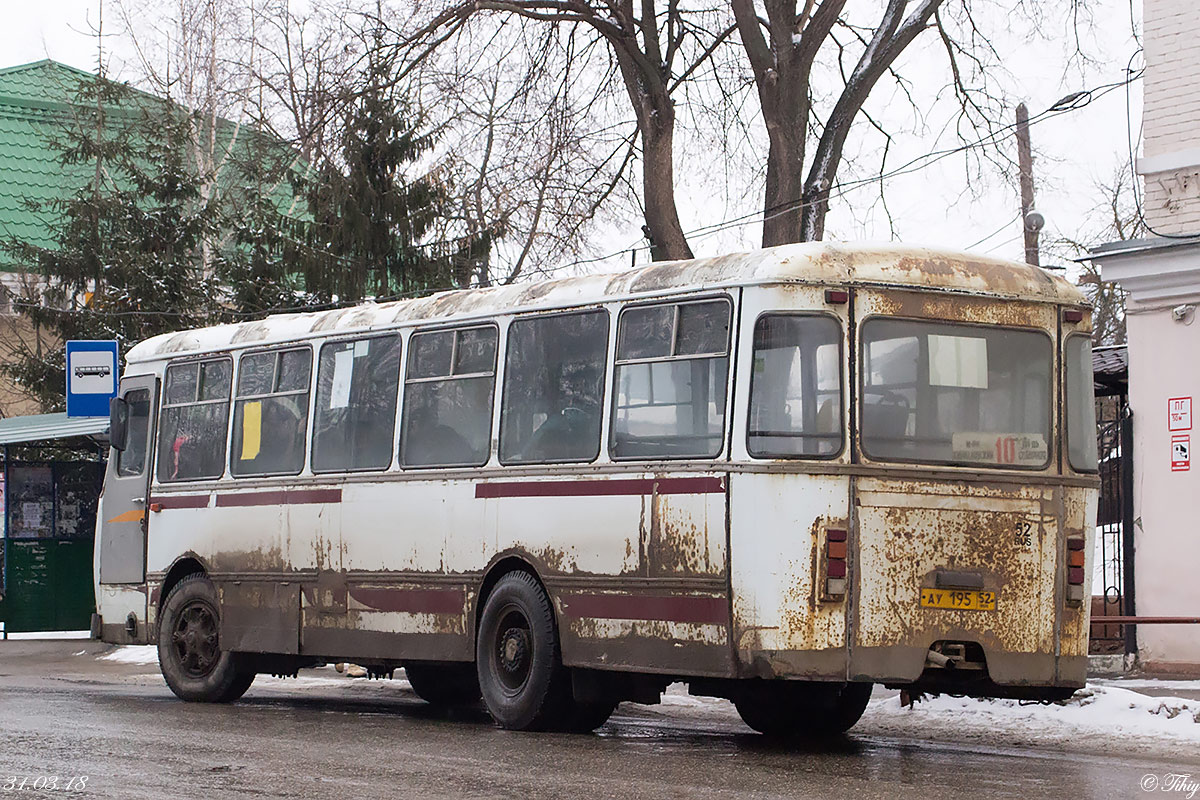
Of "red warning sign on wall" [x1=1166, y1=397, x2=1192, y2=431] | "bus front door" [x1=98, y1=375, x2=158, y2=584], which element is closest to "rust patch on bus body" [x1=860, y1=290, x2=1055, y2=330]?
"red warning sign on wall" [x1=1166, y1=397, x2=1192, y2=431]

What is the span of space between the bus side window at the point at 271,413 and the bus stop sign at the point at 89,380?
6.29m

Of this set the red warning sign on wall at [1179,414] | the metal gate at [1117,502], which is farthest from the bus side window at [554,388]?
the red warning sign on wall at [1179,414]

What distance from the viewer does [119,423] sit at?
54.4ft

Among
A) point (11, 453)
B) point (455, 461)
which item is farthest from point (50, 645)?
point (455, 461)

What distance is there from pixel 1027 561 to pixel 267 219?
1943 centimetres

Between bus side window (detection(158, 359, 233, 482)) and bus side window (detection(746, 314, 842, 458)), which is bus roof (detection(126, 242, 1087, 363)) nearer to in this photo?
bus side window (detection(746, 314, 842, 458))

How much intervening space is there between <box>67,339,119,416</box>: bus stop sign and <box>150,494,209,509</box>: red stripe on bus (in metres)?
5.45

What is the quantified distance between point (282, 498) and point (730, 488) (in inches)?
202

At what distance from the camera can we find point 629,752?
10.7m

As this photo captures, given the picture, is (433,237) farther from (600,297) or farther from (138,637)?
(600,297)

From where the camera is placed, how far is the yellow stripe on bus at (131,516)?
16.2 m

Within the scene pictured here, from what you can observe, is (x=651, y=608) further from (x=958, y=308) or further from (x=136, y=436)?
(x=136, y=436)

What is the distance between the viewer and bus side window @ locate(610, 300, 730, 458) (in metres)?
10.9

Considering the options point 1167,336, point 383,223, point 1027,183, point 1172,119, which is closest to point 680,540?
point 1167,336
